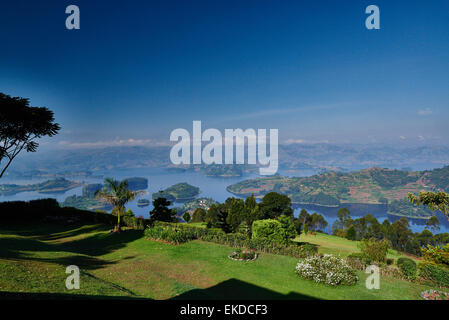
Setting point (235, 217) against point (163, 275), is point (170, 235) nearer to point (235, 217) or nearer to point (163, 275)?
point (163, 275)

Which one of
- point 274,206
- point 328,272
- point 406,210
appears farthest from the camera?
point 406,210

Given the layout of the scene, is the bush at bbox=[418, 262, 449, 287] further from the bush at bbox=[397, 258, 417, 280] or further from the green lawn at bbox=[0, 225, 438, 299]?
the green lawn at bbox=[0, 225, 438, 299]

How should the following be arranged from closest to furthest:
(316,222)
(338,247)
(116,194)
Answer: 1. (116,194)
2. (338,247)
3. (316,222)

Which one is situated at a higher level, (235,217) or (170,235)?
(170,235)

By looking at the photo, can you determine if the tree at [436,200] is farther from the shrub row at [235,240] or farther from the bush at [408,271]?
the shrub row at [235,240]

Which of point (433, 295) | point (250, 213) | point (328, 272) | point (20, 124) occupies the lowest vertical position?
point (250, 213)

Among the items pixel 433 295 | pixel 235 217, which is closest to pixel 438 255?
pixel 433 295
